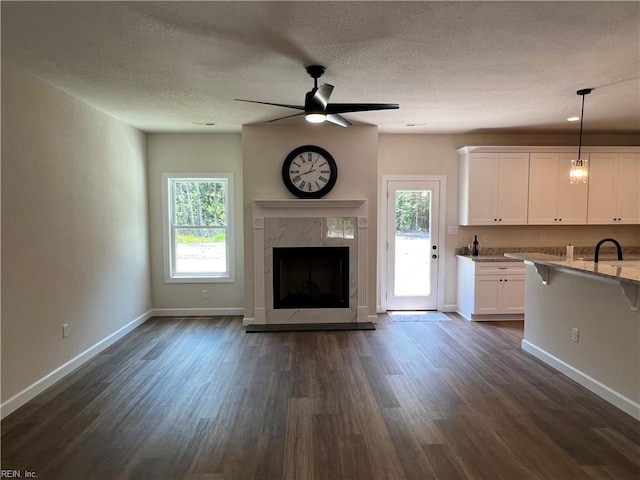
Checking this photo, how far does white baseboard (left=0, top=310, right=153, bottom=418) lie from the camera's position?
2.88 m

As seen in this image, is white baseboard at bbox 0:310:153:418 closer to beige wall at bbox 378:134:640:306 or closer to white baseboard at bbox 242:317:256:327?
white baseboard at bbox 242:317:256:327

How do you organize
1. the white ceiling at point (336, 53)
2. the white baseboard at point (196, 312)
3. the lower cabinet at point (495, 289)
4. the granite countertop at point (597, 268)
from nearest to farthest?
the white ceiling at point (336, 53)
the granite countertop at point (597, 268)
the lower cabinet at point (495, 289)
the white baseboard at point (196, 312)

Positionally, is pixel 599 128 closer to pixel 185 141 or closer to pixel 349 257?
pixel 349 257

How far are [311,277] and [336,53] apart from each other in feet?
10.7

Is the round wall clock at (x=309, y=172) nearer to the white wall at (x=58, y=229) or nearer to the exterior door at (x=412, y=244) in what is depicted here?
the exterior door at (x=412, y=244)

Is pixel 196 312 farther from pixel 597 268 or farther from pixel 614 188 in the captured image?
pixel 614 188

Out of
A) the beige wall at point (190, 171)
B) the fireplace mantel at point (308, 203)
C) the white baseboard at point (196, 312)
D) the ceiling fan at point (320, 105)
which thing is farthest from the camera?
the white baseboard at point (196, 312)

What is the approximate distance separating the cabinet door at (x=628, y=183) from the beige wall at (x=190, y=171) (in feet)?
18.0

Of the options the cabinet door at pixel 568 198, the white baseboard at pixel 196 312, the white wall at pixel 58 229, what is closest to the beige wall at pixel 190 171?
the white baseboard at pixel 196 312

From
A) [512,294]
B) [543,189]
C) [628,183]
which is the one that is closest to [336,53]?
[543,189]

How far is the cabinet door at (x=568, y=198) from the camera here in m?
5.42

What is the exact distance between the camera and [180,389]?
10.7 feet

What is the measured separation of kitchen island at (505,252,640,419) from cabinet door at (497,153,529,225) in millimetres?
1546

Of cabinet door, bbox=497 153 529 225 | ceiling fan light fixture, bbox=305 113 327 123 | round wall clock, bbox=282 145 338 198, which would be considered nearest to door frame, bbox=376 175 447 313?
cabinet door, bbox=497 153 529 225
